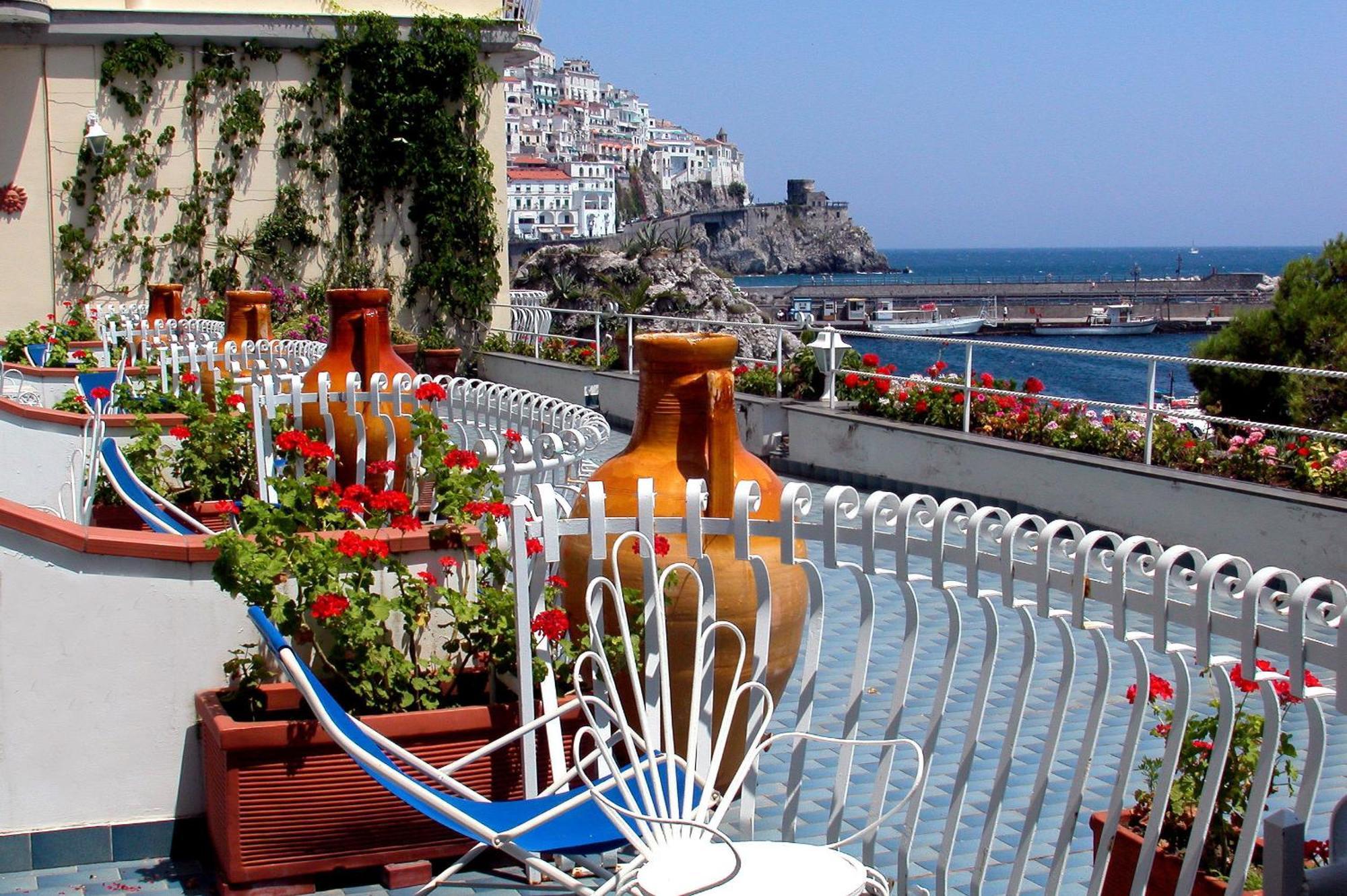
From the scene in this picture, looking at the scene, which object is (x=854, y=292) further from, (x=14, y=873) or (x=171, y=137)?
(x=14, y=873)

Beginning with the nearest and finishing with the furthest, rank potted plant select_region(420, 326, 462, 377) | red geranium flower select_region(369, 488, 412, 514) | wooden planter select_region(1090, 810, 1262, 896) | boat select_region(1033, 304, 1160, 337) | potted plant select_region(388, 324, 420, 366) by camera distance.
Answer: wooden planter select_region(1090, 810, 1262, 896)
red geranium flower select_region(369, 488, 412, 514)
potted plant select_region(388, 324, 420, 366)
potted plant select_region(420, 326, 462, 377)
boat select_region(1033, 304, 1160, 337)

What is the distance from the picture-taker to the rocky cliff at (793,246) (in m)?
163

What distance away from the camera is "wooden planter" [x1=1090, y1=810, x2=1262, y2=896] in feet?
9.68

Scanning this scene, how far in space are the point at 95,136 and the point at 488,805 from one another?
13.9m

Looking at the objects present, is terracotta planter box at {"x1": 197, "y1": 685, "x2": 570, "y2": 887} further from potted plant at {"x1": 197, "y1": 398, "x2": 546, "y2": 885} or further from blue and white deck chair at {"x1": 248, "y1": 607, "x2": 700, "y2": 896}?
blue and white deck chair at {"x1": 248, "y1": 607, "x2": 700, "y2": 896}

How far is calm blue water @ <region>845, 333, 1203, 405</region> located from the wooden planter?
4981 cm

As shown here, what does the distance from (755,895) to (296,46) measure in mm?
15544

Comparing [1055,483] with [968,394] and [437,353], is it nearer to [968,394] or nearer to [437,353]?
[968,394]

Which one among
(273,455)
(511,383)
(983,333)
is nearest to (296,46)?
(511,383)

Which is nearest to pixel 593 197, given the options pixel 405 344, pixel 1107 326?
pixel 1107 326

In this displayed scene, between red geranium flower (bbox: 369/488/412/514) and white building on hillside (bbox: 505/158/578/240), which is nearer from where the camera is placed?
red geranium flower (bbox: 369/488/412/514)

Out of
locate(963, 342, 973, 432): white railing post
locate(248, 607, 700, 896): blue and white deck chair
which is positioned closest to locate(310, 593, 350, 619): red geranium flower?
locate(248, 607, 700, 896): blue and white deck chair

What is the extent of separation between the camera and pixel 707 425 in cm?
429

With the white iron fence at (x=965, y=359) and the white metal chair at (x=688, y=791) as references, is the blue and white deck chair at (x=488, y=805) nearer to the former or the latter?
the white metal chair at (x=688, y=791)
